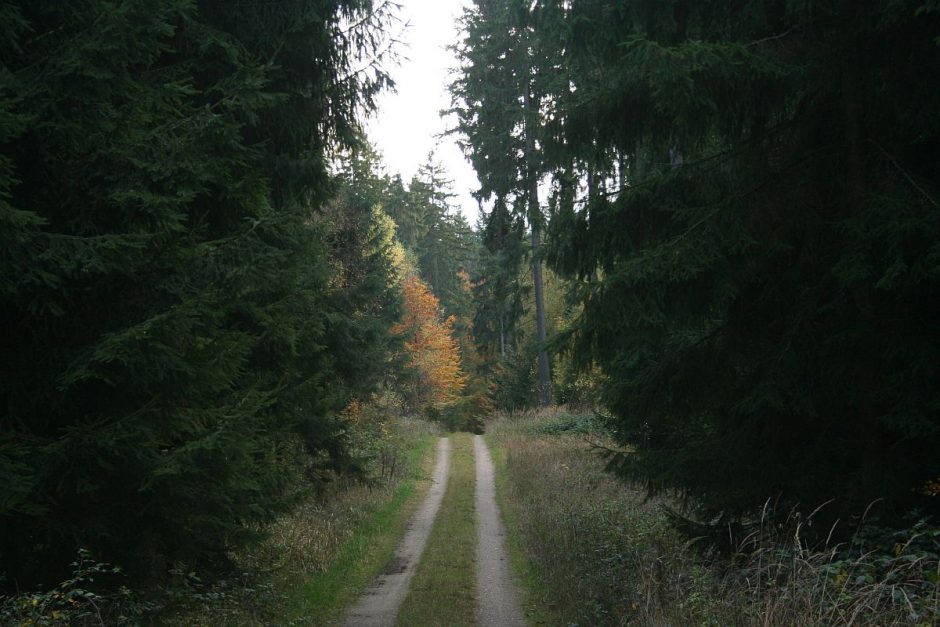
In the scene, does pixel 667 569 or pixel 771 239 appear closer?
pixel 771 239

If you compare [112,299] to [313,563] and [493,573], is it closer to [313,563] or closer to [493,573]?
[313,563]

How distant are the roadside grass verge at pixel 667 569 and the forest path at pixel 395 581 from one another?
1705 mm

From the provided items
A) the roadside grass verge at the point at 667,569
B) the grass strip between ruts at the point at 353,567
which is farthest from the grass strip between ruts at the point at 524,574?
the grass strip between ruts at the point at 353,567

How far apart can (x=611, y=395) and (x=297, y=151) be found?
5.34 m

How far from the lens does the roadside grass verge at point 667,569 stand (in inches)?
170

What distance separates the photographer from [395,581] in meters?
10.6

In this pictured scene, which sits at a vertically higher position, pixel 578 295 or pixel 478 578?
pixel 578 295

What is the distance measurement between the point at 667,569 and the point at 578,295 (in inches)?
121

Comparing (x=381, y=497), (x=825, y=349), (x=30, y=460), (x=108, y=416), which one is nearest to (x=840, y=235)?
(x=825, y=349)

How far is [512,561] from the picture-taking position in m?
Result: 11.7

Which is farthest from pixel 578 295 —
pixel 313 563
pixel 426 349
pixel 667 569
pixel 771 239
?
pixel 426 349

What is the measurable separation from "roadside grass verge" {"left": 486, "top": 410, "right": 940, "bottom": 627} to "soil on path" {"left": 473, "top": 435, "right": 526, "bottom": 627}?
22 cm

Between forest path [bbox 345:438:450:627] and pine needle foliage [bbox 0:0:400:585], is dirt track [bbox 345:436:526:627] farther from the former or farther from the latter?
pine needle foliage [bbox 0:0:400:585]

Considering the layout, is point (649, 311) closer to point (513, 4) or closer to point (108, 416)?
point (108, 416)
